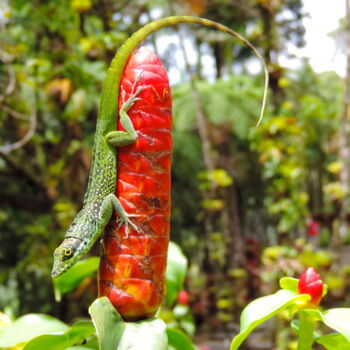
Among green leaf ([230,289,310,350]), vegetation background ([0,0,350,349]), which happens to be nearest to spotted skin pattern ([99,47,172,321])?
green leaf ([230,289,310,350])

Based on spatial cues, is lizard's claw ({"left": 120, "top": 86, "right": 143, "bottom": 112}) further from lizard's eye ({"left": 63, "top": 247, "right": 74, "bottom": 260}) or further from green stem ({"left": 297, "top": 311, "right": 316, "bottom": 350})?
green stem ({"left": 297, "top": 311, "right": 316, "bottom": 350})

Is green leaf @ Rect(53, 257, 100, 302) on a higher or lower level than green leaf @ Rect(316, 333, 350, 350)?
higher

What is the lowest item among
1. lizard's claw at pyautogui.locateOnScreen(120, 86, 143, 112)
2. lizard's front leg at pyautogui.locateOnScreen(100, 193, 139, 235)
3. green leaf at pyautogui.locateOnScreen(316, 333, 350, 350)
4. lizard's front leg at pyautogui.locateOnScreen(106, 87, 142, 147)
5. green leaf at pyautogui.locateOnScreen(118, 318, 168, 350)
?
green leaf at pyautogui.locateOnScreen(316, 333, 350, 350)

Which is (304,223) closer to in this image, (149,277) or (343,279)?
(343,279)

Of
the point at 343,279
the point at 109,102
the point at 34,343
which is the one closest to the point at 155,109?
the point at 109,102

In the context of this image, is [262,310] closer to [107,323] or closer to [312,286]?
[312,286]

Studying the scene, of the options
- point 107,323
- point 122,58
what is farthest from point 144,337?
point 122,58
